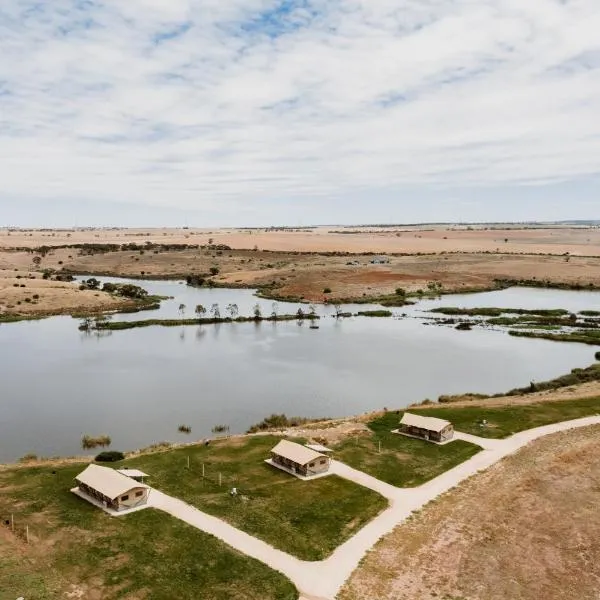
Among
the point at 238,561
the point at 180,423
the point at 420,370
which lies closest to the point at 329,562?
the point at 238,561

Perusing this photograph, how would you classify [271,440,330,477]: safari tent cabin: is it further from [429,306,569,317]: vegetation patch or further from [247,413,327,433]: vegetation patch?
[429,306,569,317]: vegetation patch

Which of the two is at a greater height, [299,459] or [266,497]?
[299,459]

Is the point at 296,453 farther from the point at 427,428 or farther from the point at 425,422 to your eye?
the point at 425,422

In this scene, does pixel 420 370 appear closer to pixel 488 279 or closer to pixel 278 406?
pixel 278 406


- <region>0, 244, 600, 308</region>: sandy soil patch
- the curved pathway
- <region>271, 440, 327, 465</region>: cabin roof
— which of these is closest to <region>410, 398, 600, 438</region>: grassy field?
the curved pathway

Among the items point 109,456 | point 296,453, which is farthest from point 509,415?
point 109,456

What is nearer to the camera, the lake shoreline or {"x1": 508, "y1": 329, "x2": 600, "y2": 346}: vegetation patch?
the lake shoreline
